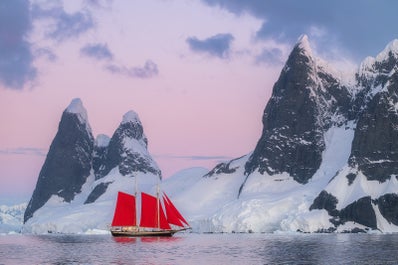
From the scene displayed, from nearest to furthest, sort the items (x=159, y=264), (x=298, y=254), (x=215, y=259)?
(x=159, y=264), (x=215, y=259), (x=298, y=254)

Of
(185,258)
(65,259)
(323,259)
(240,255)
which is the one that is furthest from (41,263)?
(323,259)

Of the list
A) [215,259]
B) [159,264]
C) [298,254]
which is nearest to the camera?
[159,264]

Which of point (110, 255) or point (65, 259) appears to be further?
point (110, 255)

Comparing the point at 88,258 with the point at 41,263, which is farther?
the point at 88,258

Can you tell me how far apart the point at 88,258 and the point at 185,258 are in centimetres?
1593

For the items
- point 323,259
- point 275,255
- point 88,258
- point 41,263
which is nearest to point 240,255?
point 275,255

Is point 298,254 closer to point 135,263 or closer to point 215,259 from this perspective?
point 215,259

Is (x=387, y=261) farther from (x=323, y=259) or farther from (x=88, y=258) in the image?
(x=88, y=258)

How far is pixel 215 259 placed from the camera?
367 ft

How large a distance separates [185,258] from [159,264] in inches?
531

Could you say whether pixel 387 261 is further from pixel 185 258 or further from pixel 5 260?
pixel 5 260

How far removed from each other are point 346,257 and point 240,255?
18.2 metres

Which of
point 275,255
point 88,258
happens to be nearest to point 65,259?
point 88,258

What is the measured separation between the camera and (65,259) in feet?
372
